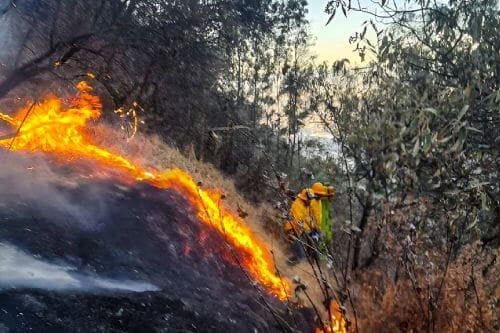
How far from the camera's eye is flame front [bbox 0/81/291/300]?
11328mm

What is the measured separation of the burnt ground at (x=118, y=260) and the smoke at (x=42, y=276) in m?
0.09

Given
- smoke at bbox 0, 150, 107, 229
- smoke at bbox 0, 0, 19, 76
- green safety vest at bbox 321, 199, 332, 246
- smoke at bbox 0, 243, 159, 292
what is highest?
smoke at bbox 0, 0, 19, 76

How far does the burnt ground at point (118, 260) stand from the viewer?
20.2 feet

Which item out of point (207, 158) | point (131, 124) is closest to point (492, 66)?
point (131, 124)

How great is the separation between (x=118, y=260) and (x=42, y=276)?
155cm

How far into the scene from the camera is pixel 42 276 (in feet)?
22.0

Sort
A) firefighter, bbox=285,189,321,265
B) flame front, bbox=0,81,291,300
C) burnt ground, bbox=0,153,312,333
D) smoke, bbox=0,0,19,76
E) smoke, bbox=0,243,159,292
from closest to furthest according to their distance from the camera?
firefighter, bbox=285,189,321,265
burnt ground, bbox=0,153,312,333
smoke, bbox=0,243,159,292
flame front, bbox=0,81,291,300
smoke, bbox=0,0,19,76

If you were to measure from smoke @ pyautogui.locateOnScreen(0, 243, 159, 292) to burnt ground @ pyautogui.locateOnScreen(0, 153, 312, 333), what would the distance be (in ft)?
0.29

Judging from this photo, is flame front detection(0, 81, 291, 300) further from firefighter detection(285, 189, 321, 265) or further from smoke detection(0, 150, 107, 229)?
firefighter detection(285, 189, 321, 265)

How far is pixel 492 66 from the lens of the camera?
4520mm

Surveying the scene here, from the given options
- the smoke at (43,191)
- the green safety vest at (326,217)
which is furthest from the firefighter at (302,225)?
the smoke at (43,191)

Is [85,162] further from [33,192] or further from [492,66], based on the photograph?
[492,66]

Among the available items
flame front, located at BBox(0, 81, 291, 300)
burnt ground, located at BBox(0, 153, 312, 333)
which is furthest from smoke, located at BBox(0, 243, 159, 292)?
flame front, located at BBox(0, 81, 291, 300)

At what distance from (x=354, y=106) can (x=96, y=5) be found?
7.22 metres
